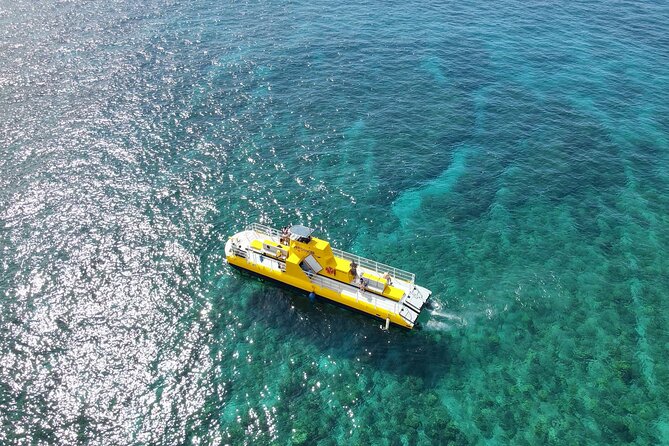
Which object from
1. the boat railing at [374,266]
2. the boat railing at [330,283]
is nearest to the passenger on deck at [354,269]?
the boat railing at [374,266]

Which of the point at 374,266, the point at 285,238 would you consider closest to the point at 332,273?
the point at 374,266

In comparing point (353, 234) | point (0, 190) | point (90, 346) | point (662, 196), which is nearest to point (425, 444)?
point (353, 234)

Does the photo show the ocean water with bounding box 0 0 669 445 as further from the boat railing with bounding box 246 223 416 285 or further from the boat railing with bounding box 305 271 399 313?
the boat railing with bounding box 246 223 416 285

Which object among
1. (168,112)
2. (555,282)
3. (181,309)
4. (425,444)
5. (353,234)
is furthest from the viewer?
(168,112)

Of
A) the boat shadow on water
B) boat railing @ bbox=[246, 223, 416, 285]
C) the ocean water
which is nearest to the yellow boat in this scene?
boat railing @ bbox=[246, 223, 416, 285]

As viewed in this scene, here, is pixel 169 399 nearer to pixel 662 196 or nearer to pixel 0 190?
pixel 0 190

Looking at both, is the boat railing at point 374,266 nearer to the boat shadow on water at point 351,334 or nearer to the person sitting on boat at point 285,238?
the person sitting on boat at point 285,238
